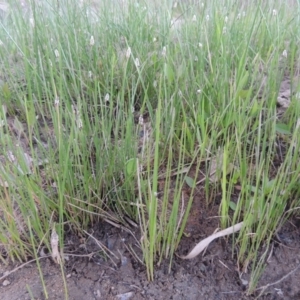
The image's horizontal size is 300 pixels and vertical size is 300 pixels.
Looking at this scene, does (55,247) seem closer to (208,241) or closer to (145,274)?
(145,274)

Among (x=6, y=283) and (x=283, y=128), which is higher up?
(x=283, y=128)

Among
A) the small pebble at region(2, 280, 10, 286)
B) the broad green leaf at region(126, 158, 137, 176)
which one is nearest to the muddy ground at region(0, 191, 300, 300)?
the small pebble at region(2, 280, 10, 286)

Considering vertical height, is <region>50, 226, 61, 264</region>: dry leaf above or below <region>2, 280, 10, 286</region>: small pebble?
above

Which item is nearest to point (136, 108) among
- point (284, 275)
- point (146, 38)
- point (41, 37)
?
point (146, 38)

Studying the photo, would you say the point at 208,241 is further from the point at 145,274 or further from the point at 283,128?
the point at 283,128

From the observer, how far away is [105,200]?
2.91 ft

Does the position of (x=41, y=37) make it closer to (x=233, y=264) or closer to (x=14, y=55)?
(x=14, y=55)

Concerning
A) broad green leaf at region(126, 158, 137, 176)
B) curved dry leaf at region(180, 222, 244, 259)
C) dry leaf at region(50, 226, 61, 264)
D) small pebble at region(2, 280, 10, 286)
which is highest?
broad green leaf at region(126, 158, 137, 176)

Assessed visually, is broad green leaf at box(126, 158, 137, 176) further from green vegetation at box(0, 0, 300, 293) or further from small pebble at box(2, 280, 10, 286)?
small pebble at box(2, 280, 10, 286)

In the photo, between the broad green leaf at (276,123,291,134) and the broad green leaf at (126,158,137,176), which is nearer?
the broad green leaf at (126,158,137,176)

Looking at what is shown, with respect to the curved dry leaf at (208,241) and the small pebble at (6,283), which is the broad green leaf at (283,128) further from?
the small pebble at (6,283)

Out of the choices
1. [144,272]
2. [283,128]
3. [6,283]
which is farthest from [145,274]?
[283,128]

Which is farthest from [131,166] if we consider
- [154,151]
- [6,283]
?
[6,283]

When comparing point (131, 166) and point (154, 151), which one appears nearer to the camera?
point (131, 166)
